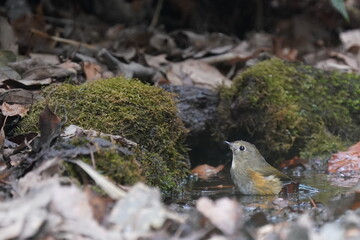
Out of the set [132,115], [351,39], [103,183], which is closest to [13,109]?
[132,115]

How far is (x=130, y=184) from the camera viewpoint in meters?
3.49

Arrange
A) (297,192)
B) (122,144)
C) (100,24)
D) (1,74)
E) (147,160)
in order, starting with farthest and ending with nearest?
(100,24), (1,74), (297,192), (147,160), (122,144)

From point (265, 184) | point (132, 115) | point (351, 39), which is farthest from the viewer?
point (351, 39)

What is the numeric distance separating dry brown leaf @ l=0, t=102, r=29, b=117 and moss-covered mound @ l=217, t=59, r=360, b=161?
8.09 ft

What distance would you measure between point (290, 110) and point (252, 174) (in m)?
1.31

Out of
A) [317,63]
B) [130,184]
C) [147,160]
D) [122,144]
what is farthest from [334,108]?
[130,184]

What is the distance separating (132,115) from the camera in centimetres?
491

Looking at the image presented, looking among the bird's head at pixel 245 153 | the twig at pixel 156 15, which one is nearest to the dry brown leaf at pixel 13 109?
the bird's head at pixel 245 153

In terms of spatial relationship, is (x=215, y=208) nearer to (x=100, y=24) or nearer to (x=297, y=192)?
(x=297, y=192)

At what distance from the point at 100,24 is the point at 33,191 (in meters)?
6.72

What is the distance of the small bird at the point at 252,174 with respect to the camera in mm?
5426

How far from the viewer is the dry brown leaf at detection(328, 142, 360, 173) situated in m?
6.14

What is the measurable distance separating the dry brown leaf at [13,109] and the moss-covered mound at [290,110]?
2.47 metres

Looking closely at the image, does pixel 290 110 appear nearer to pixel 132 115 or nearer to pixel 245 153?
pixel 245 153
